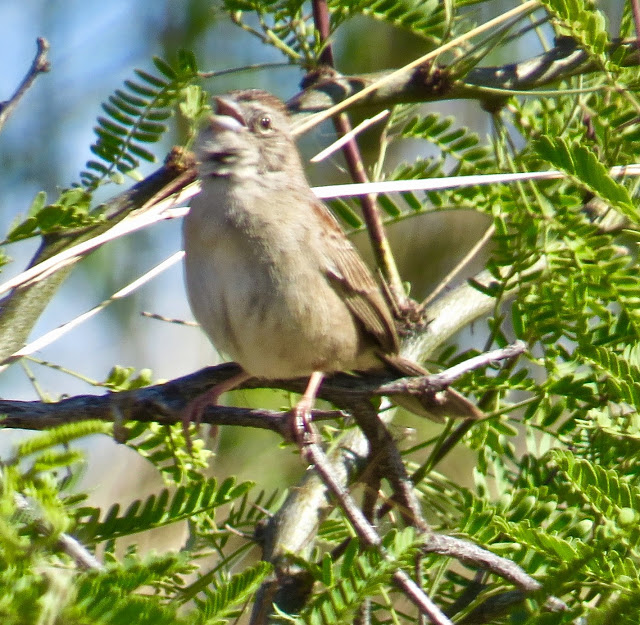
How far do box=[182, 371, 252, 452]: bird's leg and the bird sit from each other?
1cm

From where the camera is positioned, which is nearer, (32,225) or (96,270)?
(32,225)

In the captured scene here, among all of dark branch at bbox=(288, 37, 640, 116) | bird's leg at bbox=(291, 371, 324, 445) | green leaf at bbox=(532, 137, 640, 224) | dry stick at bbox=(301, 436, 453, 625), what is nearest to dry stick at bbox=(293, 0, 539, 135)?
dark branch at bbox=(288, 37, 640, 116)

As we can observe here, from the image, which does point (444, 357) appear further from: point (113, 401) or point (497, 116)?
point (113, 401)

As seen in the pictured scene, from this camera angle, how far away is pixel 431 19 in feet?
12.1

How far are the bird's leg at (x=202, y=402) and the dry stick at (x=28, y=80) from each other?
3.04 ft

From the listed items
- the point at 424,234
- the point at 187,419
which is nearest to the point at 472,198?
the point at 187,419

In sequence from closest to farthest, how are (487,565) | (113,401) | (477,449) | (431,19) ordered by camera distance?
(487,565)
(113,401)
(477,449)
(431,19)

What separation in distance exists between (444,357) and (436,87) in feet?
3.40

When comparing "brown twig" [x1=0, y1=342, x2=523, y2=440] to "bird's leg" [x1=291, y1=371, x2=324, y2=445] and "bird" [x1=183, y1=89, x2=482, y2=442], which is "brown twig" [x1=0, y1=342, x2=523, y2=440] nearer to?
"bird's leg" [x1=291, y1=371, x2=324, y2=445]

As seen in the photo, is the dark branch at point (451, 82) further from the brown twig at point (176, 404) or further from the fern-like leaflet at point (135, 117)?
the brown twig at point (176, 404)

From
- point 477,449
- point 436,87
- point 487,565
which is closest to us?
point 487,565

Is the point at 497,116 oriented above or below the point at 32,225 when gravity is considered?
below

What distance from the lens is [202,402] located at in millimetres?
2732

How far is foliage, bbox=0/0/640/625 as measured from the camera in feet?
4.52
